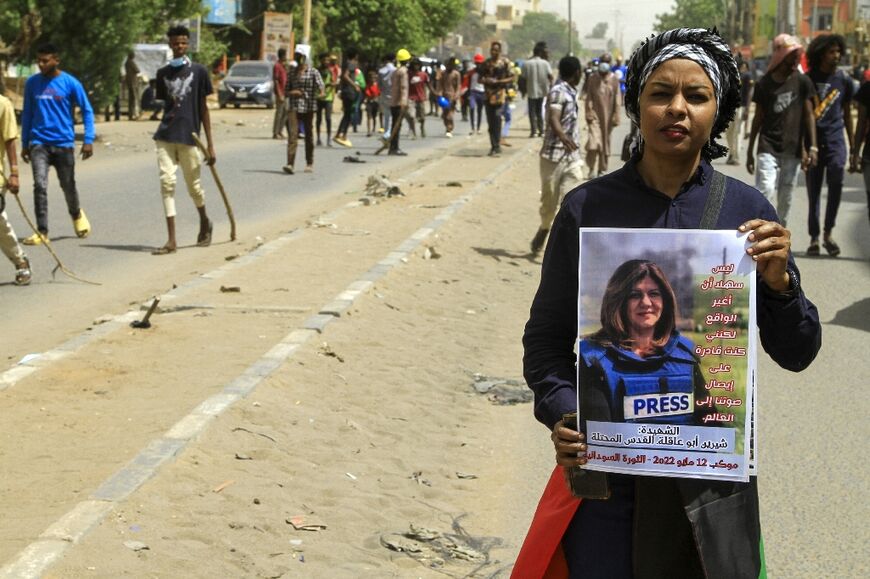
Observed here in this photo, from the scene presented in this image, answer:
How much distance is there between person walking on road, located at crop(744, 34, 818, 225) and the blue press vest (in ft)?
28.6

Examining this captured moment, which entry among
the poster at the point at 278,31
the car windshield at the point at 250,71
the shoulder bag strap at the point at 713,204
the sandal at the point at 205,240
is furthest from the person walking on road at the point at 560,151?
the car windshield at the point at 250,71

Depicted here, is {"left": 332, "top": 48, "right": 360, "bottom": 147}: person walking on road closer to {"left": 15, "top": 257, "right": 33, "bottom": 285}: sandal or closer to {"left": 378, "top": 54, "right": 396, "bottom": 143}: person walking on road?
{"left": 378, "top": 54, "right": 396, "bottom": 143}: person walking on road

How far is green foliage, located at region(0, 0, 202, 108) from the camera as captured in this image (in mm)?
25250

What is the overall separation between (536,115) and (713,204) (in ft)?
88.1

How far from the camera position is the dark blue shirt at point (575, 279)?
2639mm

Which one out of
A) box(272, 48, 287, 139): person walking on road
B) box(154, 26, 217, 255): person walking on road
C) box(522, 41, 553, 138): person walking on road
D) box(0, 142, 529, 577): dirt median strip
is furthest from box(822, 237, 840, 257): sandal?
box(272, 48, 287, 139): person walking on road

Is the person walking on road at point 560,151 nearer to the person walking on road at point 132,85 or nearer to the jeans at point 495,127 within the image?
the jeans at point 495,127

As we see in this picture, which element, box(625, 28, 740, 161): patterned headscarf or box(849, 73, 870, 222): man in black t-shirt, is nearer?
box(625, 28, 740, 161): patterned headscarf

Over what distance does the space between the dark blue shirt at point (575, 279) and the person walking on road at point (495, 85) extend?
21.4 meters

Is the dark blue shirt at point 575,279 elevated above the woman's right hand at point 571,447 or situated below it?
above

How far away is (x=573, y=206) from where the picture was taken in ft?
8.88

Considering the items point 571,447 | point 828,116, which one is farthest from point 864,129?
point 571,447

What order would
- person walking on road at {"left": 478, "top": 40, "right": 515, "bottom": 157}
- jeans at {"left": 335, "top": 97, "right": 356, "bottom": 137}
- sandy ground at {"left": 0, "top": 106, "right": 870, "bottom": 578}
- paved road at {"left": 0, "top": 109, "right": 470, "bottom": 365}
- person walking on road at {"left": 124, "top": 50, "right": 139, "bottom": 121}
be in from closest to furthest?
1. sandy ground at {"left": 0, "top": 106, "right": 870, "bottom": 578}
2. paved road at {"left": 0, "top": 109, "right": 470, "bottom": 365}
3. person walking on road at {"left": 478, "top": 40, "right": 515, "bottom": 157}
4. jeans at {"left": 335, "top": 97, "right": 356, "bottom": 137}
5. person walking on road at {"left": 124, "top": 50, "right": 139, "bottom": 121}

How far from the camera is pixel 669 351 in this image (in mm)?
2527
